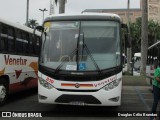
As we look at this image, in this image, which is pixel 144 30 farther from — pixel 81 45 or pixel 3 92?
pixel 81 45

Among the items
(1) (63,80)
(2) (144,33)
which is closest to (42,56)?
(1) (63,80)

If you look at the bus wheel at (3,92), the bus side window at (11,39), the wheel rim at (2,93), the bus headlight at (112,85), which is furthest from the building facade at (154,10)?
the bus headlight at (112,85)

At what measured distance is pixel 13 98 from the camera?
58.2 ft

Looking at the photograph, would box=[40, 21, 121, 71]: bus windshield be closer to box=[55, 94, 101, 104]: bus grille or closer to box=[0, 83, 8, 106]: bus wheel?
box=[55, 94, 101, 104]: bus grille

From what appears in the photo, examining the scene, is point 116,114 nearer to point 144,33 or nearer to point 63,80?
point 63,80

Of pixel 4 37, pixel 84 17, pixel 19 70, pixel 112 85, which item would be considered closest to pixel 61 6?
pixel 19 70

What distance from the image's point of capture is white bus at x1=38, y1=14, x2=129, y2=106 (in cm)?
1220

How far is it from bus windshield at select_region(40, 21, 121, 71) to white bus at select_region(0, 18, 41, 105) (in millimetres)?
1943

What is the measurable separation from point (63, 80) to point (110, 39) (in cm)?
197

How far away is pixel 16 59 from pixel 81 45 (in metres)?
3.79

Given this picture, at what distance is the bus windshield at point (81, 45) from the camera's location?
12531 mm

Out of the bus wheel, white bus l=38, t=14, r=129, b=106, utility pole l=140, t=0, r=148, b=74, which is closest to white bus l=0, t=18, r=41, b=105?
the bus wheel

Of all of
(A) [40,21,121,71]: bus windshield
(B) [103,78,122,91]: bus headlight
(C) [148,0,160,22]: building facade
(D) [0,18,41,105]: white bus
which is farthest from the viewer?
(C) [148,0,160,22]: building facade

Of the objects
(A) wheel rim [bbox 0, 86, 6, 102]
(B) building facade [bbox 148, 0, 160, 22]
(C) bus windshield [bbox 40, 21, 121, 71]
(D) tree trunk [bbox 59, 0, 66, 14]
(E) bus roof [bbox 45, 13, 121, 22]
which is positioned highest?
(B) building facade [bbox 148, 0, 160, 22]
